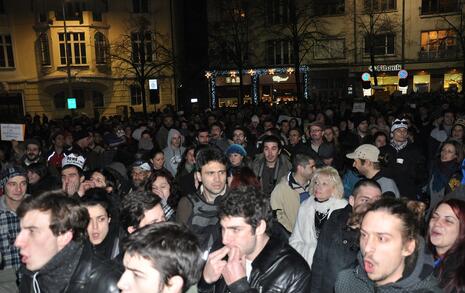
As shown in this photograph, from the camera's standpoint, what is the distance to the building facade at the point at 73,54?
3428 cm

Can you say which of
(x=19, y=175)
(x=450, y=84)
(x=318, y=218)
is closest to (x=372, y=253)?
(x=318, y=218)

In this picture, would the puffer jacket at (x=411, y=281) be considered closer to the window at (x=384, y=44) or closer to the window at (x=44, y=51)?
the window at (x=44, y=51)

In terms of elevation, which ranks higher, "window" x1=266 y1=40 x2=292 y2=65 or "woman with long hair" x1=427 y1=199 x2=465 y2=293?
"window" x1=266 y1=40 x2=292 y2=65

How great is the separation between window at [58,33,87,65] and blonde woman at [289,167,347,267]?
3359cm

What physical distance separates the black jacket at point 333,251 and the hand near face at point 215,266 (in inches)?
60.3

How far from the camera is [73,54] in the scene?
34688mm

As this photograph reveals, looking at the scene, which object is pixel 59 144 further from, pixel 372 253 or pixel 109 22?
pixel 109 22

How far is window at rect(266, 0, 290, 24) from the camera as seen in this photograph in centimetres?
3828

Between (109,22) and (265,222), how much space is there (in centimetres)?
3559

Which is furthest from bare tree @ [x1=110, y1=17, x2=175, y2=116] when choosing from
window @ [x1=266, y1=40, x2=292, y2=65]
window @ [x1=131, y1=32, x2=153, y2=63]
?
window @ [x1=266, y1=40, x2=292, y2=65]

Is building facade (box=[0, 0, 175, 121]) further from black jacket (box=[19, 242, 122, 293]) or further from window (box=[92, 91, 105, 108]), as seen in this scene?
black jacket (box=[19, 242, 122, 293])

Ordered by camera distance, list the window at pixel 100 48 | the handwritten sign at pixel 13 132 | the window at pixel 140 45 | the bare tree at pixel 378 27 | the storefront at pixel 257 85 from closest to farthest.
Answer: the handwritten sign at pixel 13 132 < the window at pixel 100 48 < the window at pixel 140 45 < the bare tree at pixel 378 27 < the storefront at pixel 257 85

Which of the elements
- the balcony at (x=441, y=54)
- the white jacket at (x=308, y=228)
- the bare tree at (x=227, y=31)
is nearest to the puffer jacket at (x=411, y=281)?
the white jacket at (x=308, y=228)

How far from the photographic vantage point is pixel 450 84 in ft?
120
